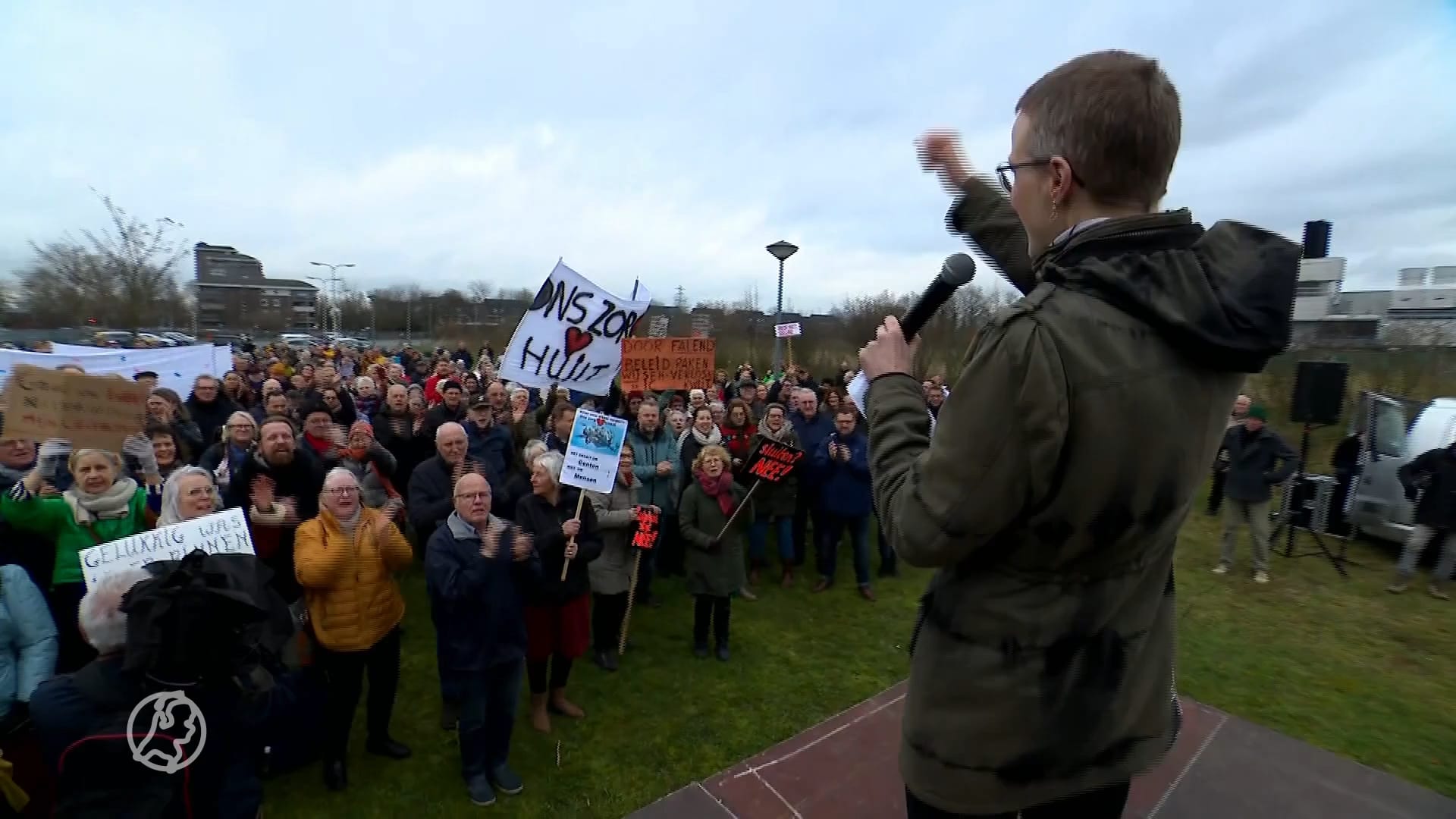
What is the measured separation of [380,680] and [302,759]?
61 centimetres

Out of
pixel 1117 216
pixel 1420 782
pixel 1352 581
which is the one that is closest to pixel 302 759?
pixel 1117 216

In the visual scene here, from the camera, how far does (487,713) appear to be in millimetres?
4020

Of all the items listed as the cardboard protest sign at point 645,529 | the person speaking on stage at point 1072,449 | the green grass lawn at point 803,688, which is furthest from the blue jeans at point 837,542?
the person speaking on stage at point 1072,449

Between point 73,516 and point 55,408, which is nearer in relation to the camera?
point 73,516

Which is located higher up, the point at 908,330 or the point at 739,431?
the point at 908,330

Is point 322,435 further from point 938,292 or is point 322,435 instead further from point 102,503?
point 938,292

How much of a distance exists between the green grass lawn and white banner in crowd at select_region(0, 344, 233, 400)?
594 centimetres

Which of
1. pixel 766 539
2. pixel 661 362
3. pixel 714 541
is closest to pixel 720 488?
pixel 714 541

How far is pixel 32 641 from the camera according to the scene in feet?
10.6

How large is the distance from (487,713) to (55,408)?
3347 mm

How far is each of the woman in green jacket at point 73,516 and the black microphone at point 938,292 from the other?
467 cm

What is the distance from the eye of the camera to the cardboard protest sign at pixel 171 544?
3.16 m

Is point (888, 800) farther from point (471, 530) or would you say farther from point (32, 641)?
point (32, 641)

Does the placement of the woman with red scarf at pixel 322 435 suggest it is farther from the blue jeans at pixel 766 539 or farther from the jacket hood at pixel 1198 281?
the jacket hood at pixel 1198 281
